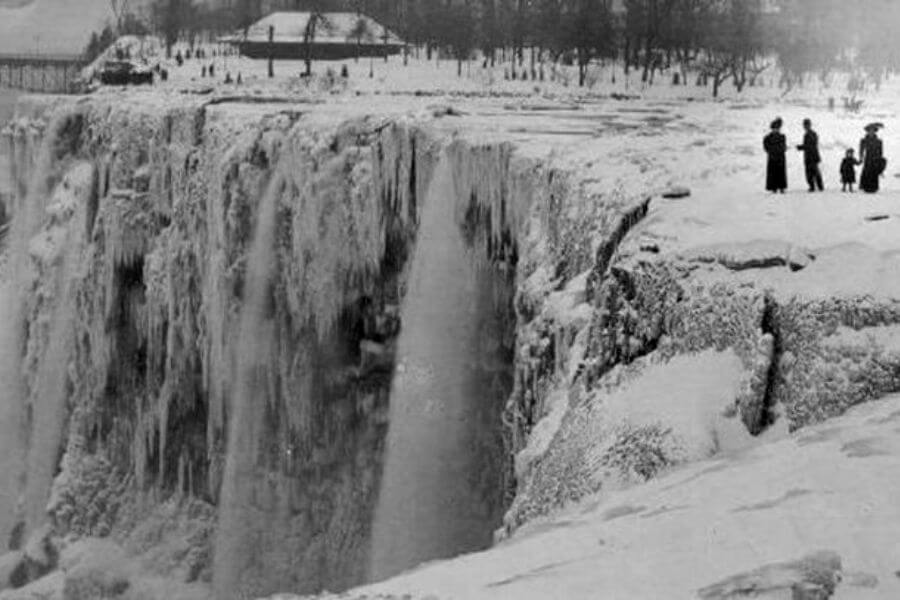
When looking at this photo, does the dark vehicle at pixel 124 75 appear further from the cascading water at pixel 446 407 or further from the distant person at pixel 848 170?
the distant person at pixel 848 170

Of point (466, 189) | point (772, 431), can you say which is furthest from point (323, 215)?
point (772, 431)

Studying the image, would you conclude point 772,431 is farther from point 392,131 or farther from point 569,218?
point 392,131

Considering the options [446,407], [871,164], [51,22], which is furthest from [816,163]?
[51,22]

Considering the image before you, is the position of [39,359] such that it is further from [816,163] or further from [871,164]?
[871,164]

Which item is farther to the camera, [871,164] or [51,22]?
[51,22]

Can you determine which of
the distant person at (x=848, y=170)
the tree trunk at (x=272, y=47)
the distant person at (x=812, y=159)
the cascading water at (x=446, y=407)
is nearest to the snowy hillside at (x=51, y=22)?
the tree trunk at (x=272, y=47)

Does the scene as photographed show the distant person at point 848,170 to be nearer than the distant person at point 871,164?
No
